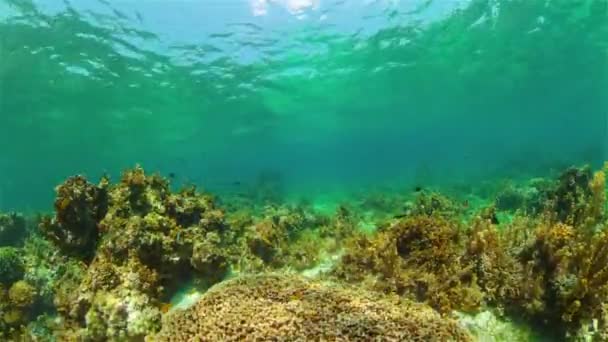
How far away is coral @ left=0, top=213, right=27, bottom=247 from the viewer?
14547 millimetres

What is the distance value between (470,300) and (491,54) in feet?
126

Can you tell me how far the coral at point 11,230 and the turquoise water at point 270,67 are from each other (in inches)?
467

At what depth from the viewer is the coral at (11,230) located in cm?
1455

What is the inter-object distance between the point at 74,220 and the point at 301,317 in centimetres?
522

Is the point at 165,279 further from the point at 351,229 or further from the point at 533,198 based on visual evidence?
the point at 533,198

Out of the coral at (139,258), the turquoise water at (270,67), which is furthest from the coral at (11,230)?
the turquoise water at (270,67)

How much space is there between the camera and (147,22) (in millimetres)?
23688

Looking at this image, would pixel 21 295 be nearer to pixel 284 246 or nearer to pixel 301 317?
pixel 284 246

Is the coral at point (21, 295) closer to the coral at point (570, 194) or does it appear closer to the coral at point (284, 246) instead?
the coral at point (284, 246)

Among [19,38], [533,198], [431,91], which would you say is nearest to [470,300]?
[533,198]

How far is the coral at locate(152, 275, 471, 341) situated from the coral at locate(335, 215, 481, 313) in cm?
87

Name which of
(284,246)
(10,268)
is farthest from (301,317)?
(10,268)

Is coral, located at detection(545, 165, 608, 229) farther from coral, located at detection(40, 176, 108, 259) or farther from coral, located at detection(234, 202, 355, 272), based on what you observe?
coral, located at detection(40, 176, 108, 259)

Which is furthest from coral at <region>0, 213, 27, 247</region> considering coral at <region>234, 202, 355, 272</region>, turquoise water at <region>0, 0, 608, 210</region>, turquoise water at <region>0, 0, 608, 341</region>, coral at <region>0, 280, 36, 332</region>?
turquoise water at <region>0, 0, 608, 210</region>
